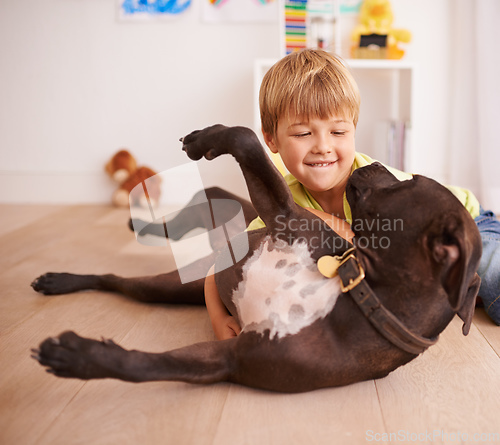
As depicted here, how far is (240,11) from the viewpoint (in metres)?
3.16

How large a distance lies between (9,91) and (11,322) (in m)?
2.43

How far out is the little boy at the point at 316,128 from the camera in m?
1.40

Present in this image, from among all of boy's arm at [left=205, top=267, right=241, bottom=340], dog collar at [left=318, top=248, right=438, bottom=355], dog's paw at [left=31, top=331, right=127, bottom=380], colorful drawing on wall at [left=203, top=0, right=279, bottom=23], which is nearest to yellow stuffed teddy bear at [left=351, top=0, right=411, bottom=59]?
colorful drawing on wall at [left=203, top=0, right=279, bottom=23]

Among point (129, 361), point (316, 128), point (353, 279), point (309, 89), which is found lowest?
point (129, 361)

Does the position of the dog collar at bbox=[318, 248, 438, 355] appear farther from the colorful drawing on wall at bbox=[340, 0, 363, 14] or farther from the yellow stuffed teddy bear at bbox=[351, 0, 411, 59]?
the colorful drawing on wall at bbox=[340, 0, 363, 14]

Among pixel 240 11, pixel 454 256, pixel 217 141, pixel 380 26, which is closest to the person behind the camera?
pixel 454 256

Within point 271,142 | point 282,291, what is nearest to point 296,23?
point 271,142

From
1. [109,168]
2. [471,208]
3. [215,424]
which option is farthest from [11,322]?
[109,168]

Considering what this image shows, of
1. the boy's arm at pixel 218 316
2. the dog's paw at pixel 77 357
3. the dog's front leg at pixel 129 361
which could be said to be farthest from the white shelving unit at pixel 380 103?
the dog's paw at pixel 77 357

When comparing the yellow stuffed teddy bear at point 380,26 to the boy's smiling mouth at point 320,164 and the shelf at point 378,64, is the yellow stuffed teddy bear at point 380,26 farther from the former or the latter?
the boy's smiling mouth at point 320,164

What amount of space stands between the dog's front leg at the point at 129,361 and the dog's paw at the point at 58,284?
74 cm

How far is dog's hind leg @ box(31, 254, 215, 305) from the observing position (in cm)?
158

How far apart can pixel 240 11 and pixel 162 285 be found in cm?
217

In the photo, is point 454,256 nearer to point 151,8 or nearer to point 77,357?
point 77,357
